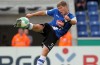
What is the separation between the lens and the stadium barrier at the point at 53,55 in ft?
39.7

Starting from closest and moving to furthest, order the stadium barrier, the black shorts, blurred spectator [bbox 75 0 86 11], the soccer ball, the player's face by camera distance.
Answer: the soccer ball, the player's face, the black shorts, the stadium barrier, blurred spectator [bbox 75 0 86 11]

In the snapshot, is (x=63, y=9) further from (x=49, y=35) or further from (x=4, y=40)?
(x=4, y=40)

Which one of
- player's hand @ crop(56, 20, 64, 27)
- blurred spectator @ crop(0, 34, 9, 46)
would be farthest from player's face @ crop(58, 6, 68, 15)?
blurred spectator @ crop(0, 34, 9, 46)

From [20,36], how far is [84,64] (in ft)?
8.44

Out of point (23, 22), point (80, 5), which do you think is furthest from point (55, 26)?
point (80, 5)

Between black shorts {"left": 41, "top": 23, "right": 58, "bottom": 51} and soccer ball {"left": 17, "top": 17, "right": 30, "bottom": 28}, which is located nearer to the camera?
soccer ball {"left": 17, "top": 17, "right": 30, "bottom": 28}

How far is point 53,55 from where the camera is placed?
12.2 metres

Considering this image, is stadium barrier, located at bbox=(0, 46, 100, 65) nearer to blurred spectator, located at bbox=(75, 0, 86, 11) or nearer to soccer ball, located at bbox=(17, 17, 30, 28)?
soccer ball, located at bbox=(17, 17, 30, 28)

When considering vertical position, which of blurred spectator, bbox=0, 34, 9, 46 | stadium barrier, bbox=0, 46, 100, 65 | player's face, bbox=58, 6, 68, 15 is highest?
player's face, bbox=58, 6, 68, 15

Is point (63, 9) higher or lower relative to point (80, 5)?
higher

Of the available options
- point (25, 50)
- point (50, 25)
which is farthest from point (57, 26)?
point (25, 50)

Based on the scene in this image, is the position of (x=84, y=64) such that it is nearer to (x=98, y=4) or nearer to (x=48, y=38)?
(x=48, y=38)

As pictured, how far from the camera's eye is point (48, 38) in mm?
10156

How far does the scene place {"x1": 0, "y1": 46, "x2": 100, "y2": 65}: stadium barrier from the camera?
12.1 meters
